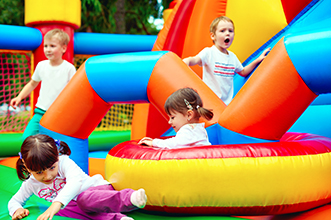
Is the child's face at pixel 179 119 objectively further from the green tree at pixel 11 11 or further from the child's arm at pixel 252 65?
the green tree at pixel 11 11

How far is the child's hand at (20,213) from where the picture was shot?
164cm

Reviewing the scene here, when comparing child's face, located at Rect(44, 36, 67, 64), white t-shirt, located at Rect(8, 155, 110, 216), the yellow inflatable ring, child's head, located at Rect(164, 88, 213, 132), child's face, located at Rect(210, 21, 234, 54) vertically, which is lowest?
white t-shirt, located at Rect(8, 155, 110, 216)

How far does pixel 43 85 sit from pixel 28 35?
1.18 metres

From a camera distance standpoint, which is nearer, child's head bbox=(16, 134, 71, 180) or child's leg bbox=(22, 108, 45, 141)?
child's head bbox=(16, 134, 71, 180)

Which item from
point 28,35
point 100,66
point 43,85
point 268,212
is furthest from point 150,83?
point 28,35

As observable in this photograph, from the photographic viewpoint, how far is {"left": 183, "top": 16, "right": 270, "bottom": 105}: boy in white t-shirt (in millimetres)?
2474

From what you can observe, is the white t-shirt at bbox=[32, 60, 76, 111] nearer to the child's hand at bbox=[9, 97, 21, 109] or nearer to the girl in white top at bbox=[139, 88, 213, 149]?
the child's hand at bbox=[9, 97, 21, 109]

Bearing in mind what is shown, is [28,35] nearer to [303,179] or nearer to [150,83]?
[150,83]

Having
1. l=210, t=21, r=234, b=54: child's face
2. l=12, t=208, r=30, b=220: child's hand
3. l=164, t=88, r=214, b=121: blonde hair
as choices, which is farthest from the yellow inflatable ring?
l=210, t=21, r=234, b=54: child's face

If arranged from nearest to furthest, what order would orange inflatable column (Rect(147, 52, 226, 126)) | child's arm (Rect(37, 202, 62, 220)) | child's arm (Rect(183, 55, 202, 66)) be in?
child's arm (Rect(37, 202, 62, 220))
orange inflatable column (Rect(147, 52, 226, 126))
child's arm (Rect(183, 55, 202, 66))

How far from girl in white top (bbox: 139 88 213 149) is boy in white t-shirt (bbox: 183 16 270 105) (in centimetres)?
73

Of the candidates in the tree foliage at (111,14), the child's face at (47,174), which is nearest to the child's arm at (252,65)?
the child's face at (47,174)

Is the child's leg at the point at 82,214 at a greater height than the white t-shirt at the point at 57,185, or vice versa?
the white t-shirt at the point at 57,185

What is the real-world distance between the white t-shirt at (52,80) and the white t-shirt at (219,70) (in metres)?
1.11
